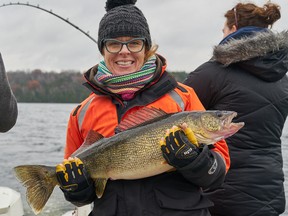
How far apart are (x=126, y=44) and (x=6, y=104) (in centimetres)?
102

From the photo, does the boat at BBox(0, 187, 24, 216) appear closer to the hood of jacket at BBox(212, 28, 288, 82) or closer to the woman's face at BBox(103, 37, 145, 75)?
the woman's face at BBox(103, 37, 145, 75)

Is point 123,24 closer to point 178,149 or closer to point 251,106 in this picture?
point 178,149

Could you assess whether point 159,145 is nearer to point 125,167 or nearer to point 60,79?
point 125,167

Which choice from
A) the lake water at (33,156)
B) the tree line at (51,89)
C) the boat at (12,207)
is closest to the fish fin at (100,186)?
the boat at (12,207)

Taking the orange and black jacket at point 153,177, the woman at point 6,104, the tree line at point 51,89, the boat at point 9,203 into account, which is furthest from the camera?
the tree line at point 51,89

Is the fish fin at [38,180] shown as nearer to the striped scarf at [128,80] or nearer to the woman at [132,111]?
the woman at [132,111]

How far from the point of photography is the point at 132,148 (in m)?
2.77

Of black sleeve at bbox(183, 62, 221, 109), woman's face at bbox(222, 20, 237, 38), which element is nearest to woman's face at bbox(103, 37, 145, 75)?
black sleeve at bbox(183, 62, 221, 109)

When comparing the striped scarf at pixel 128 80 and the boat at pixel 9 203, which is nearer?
the striped scarf at pixel 128 80

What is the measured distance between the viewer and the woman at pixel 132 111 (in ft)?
8.72

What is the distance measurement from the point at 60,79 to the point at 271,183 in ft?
264

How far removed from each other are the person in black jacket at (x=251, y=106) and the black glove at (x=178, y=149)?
0.92 meters

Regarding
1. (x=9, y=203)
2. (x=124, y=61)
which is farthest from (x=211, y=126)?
(x=9, y=203)

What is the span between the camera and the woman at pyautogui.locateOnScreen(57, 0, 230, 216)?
2658 millimetres
